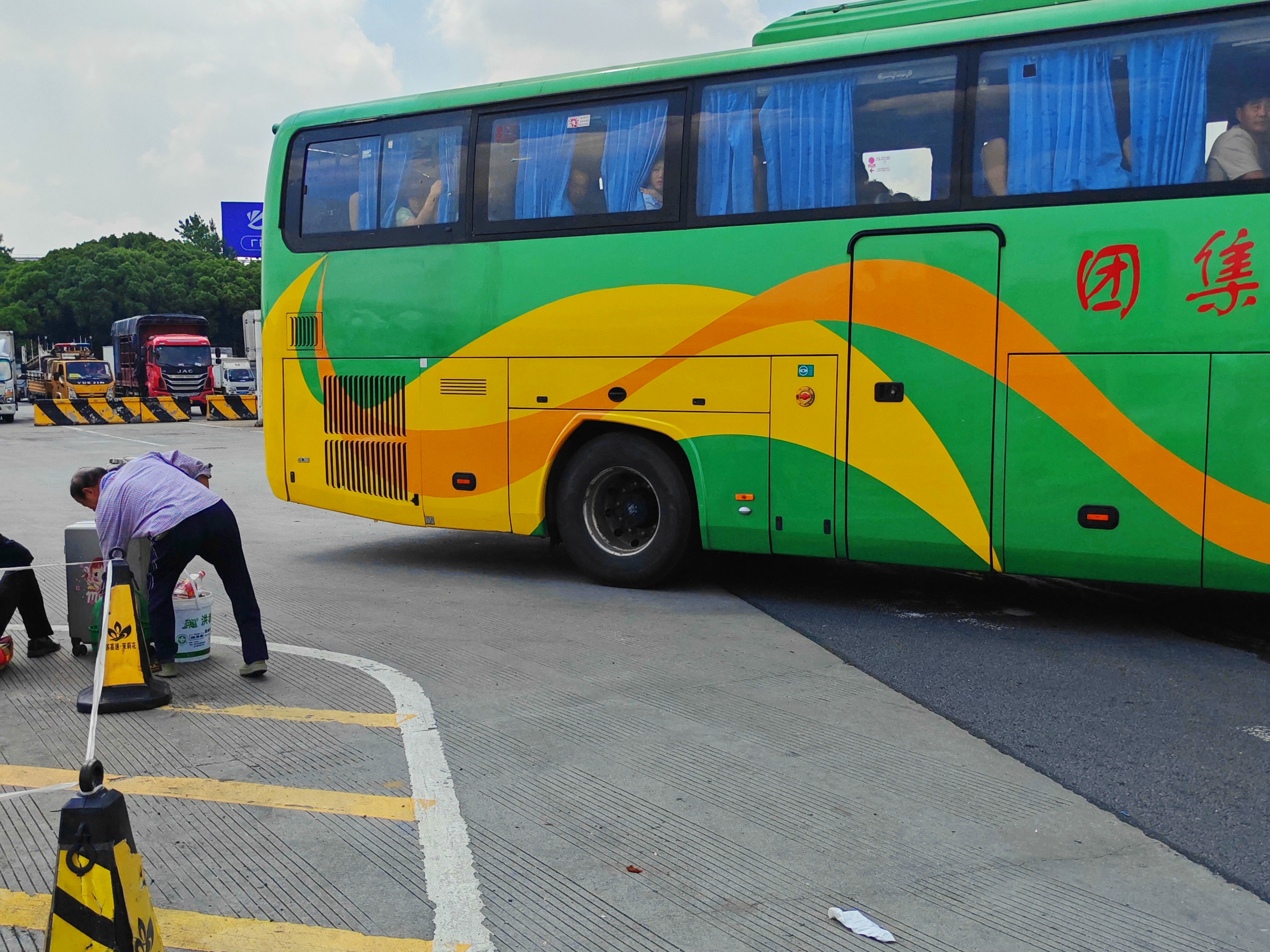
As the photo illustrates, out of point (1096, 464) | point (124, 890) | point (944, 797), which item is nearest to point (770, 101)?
point (1096, 464)

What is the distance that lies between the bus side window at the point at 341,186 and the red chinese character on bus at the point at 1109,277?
18.0 ft

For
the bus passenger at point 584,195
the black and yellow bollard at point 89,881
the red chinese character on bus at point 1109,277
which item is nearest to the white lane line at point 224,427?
the bus passenger at point 584,195

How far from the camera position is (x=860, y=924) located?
3.32m

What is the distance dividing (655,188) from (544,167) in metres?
0.97

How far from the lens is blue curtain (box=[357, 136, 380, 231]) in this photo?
930cm

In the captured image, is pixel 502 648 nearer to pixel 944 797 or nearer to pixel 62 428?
pixel 944 797

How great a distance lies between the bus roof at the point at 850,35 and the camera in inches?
267

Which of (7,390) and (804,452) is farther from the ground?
(7,390)

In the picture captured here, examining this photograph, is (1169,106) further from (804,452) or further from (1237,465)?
(804,452)

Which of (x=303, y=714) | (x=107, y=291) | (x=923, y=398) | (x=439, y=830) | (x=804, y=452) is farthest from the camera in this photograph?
(x=107, y=291)

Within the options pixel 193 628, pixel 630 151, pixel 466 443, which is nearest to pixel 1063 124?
pixel 630 151

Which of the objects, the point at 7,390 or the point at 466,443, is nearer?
the point at 466,443

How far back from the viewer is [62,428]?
3006 cm

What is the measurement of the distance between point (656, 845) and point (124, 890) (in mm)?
1739
